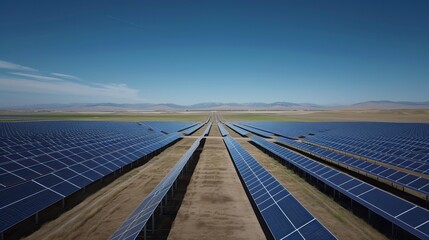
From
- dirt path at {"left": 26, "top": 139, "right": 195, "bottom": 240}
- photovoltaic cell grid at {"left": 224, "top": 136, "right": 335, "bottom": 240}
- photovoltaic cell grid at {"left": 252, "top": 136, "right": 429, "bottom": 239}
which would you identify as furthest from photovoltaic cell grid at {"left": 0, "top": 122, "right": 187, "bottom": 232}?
photovoltaic cell grid at {"left": 252, "top": 136, "right": 429, "bottom": 239}

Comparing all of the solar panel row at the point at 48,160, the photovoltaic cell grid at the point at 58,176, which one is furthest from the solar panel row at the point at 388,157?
the solar panel row at the point at 48,160

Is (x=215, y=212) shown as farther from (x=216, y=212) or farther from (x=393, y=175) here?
(x=393, y=175)

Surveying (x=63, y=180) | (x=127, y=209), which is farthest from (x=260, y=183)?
(x=63, y=180)

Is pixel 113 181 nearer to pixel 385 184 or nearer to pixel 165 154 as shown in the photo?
pixel 165 154

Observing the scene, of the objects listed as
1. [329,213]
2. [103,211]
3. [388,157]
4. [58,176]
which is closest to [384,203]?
[329,213]

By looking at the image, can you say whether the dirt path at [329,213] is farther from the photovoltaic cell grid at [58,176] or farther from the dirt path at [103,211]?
the photovoltaic cell grid at [58,176]

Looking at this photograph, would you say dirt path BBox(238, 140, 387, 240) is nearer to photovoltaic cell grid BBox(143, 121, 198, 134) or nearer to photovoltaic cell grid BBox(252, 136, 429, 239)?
photovoltaic cell grid BBox(252, 136, 429, 239)
